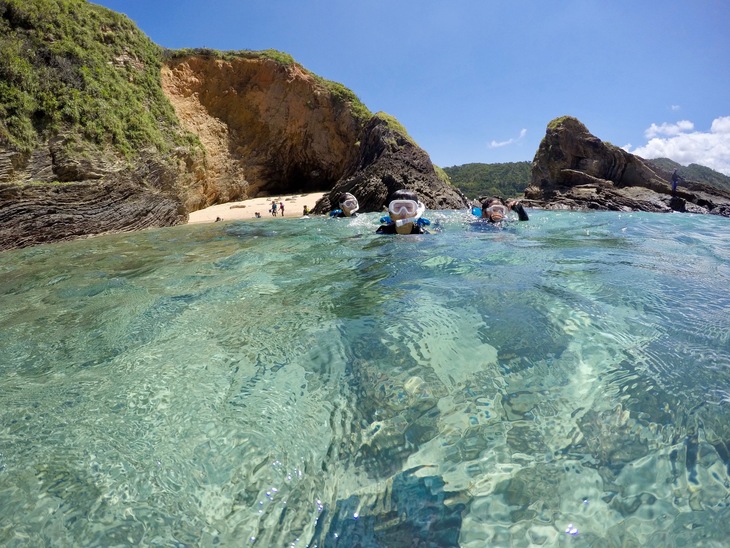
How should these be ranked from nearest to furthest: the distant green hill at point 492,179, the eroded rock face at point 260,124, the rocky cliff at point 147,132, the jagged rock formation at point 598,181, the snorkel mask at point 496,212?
the snorkel mask at point 496,212 < the rocky cliff at point 147,132 < the jagged rock formation at point 598,181 < the eroded rock face at point 260,124 < the distant green hill at point 492,179

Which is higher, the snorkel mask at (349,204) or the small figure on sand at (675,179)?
the small figure on sand at (675,179)

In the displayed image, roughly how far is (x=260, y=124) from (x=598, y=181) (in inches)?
914

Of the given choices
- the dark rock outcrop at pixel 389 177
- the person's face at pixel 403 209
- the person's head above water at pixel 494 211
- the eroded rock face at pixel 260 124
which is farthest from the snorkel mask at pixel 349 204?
the eroded rock face at pixel 260 124

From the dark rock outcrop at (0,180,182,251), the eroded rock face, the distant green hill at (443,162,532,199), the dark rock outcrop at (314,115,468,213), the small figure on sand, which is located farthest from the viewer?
the distant green hill at (443,162,532,199)

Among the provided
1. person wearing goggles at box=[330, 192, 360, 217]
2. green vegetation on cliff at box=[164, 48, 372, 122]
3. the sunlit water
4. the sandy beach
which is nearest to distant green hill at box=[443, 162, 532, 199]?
green vegetation on cliff at box=[164, 48, 372, 122]

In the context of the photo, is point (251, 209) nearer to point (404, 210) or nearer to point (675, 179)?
point (404, 210)

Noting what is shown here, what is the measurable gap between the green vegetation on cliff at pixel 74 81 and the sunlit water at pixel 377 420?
10.8 meters

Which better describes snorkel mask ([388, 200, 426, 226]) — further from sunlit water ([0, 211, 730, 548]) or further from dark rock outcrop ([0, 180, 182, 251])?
dark rock outcrop ([0, 180, 182, 251])

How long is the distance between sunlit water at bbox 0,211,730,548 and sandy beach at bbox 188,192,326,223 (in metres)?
16.5

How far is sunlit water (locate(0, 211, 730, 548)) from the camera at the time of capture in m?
1.11

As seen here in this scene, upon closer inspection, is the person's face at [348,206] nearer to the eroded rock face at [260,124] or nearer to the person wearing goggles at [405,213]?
the person wearing goggles at [405,213]

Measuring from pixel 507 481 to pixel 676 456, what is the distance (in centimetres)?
59

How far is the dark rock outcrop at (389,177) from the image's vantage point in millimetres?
16453

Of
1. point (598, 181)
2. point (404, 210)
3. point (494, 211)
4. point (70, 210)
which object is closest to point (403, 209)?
point (404, 210)
